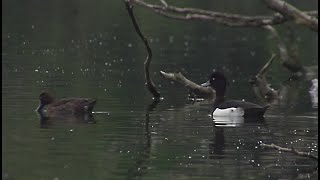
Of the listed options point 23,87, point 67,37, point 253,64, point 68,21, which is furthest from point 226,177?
point 68,21

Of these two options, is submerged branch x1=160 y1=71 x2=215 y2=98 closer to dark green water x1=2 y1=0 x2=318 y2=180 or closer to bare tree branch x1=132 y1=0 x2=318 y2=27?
dark green water x1=2 y1=0 x2=318 y2=180

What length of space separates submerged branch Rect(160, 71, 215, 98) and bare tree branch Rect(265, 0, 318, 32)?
1486 centimetres

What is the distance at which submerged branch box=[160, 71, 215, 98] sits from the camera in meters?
23.2

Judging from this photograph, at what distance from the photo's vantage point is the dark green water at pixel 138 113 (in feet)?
46.1

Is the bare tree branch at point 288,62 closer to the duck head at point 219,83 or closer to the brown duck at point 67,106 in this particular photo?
the duck head at point 219,83

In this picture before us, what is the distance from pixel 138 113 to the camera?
20.5m

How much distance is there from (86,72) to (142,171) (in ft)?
47.8

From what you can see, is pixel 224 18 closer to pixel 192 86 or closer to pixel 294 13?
pixel 294 13

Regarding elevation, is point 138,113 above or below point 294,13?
below

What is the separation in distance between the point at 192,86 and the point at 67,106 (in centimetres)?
385

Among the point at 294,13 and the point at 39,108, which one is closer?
the point at 294,13

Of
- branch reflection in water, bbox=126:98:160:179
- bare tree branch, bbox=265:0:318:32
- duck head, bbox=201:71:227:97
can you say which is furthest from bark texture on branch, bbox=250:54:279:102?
bare tree branch, bbox=265:0:318:32

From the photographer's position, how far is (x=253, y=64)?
3241 centimetres

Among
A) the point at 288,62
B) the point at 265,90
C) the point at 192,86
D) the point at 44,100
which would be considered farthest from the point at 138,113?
the point at 288,62
